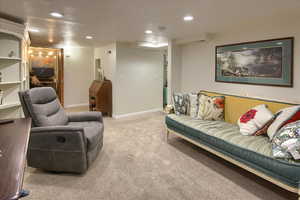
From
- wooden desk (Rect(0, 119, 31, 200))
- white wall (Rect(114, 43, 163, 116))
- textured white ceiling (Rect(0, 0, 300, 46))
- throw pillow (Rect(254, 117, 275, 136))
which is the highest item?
textured white ceiling (Rect(0, 0, 300, 46))

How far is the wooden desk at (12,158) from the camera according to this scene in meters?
0.85

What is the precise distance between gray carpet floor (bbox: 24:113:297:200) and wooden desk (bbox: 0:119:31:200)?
0.78 m

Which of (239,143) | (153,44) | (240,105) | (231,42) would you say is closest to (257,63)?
(231,42)

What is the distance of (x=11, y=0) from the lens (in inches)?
93.5

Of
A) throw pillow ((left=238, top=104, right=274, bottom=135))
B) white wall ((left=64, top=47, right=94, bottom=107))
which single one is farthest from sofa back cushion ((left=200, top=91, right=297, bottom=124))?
white wall ((left=64, top=47, right=94, bottom=107))

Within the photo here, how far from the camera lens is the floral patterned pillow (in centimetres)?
180

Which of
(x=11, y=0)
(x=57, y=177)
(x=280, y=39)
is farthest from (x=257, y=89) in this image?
(x=11, y=0)

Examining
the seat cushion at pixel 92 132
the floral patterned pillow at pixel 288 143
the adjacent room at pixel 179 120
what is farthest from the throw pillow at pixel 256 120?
the seat cushion at pixel 92 132

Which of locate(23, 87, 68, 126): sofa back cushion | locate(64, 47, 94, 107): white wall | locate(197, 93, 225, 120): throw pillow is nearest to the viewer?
locate(23, 87, 68, 126): sofa back cushion

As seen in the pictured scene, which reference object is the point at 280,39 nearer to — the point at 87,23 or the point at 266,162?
the point at 266,162

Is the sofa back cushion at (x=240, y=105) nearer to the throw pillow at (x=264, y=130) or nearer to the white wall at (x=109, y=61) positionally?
the throw pillow at (x=264, y=130)

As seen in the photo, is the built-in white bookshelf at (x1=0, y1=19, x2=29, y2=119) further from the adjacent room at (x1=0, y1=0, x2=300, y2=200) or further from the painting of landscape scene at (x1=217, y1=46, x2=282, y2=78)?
the painting of landscape scene at (x1=217, y1=46, x2=282, y2=78)

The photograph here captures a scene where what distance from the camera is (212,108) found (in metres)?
3.31

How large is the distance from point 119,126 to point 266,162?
3295mm
